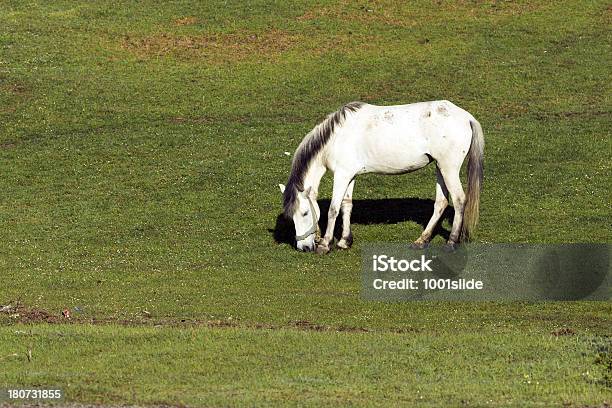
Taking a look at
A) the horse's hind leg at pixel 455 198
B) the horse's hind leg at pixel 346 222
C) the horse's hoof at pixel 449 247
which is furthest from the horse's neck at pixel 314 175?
the horse's hoof at pixel 449 247

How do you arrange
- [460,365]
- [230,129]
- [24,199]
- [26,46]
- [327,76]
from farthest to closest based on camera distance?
[26,46]
[327,76]
[230,129]
[24,199]
[460,365]

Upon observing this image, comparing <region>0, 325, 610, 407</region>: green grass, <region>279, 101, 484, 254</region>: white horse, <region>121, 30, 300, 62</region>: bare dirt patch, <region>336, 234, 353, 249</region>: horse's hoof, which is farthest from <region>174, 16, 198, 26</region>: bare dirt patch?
<region>0, 325, 610, 407</region>: green grass

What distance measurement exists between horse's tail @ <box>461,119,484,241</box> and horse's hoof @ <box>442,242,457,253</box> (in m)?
0.44

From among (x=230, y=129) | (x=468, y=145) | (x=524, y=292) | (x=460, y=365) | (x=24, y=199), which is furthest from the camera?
(x=230, y=129)

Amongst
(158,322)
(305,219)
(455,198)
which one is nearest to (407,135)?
(455,198)

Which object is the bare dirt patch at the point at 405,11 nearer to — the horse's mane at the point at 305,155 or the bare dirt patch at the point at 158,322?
the horse's mane at the point at 305,155

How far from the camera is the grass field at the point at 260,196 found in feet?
53.5

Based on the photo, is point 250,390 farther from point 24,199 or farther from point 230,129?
point 230,129

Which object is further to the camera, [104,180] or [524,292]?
[104,180]

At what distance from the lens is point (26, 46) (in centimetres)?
4419

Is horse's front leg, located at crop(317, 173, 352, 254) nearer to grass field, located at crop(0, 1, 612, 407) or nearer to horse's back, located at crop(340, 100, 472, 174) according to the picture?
grass field, located at crop(0, 1, 612, 407)

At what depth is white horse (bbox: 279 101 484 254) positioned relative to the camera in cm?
2506

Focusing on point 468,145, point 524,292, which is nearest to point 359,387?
point 524,292

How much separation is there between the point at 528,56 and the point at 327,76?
24.3ft
